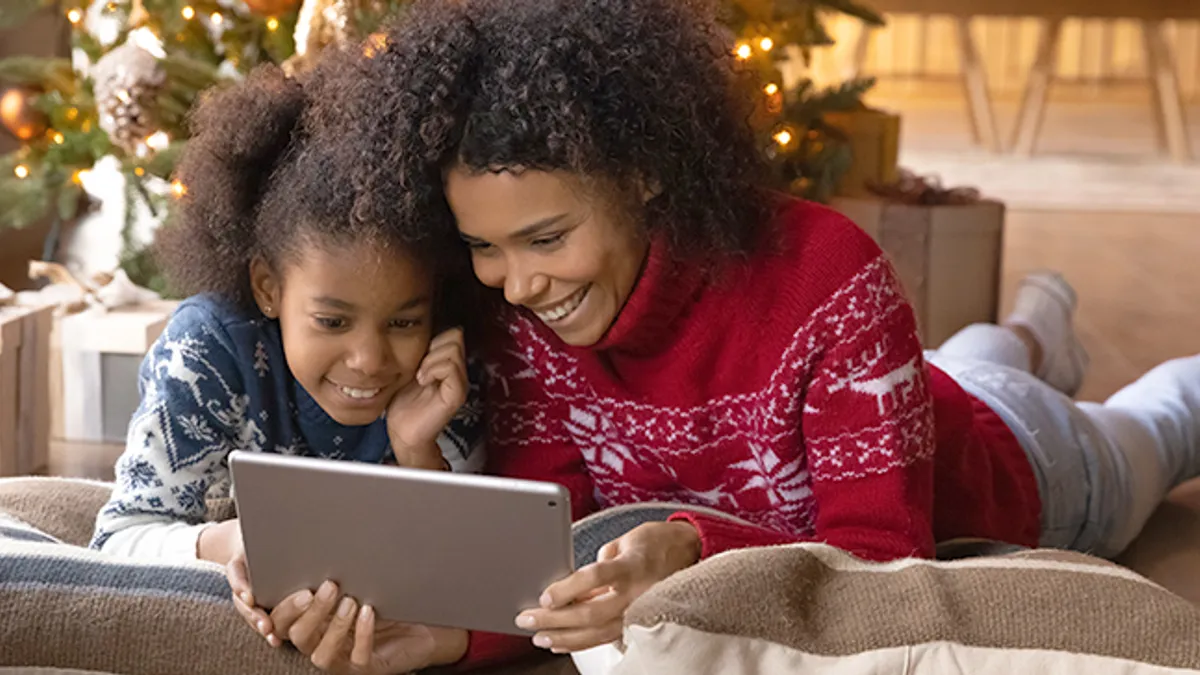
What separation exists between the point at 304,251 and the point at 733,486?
433 mm

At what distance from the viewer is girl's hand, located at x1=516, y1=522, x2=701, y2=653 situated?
3.49ft

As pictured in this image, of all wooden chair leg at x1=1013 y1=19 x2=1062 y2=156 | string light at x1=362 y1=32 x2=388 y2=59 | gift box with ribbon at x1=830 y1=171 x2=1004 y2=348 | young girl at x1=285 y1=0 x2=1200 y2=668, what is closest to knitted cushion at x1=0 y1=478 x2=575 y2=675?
young girl at x1=285 y1=0 x2=1200 y2=668

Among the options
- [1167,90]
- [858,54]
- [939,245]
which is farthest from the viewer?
[858,54]

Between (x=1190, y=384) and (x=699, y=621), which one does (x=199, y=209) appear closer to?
(x=699, y=621)

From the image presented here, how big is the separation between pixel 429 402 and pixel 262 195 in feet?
0.75

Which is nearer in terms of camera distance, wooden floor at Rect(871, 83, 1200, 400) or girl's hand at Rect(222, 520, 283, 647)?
girl's hand at Rect(222, 520, 283, 647)

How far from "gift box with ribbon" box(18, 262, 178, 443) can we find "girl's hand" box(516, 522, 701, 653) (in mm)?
1187

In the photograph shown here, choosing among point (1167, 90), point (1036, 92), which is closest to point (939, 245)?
point (1036, 92)

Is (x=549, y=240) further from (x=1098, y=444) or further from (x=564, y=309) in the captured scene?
(x=1098, y=444)

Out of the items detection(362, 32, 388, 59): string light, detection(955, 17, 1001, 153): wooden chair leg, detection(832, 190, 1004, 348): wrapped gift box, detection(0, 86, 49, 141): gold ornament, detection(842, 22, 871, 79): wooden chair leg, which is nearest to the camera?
detection(362, 32, 388, 59): string light

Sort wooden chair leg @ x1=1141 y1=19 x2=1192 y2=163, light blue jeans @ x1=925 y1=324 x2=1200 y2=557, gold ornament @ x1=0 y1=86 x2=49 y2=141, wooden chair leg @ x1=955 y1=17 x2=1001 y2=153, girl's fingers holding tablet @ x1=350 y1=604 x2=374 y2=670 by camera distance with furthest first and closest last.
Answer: wooden chair leg @ x1=955 y1=17 x2=1001 y2=153, wooden chair leg @ x1=1141 y1=19 x2=1192 y2=163, gold ornament @ x1=0 y1=86 x2=49 y2=141, light blue jeans @ x1=925 y1=324 x2=1200 y2=557, girl's fingers holding tablet @ x1=350 y1=604 x2=374 y2=670

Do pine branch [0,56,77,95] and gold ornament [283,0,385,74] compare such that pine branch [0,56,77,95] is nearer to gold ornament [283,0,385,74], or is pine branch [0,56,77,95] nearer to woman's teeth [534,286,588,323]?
gold ornament [283,0,385,74]

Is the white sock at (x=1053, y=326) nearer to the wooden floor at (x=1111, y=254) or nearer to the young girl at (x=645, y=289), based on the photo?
the wooden floor at (x=1111, y=254)

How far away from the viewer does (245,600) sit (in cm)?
115
